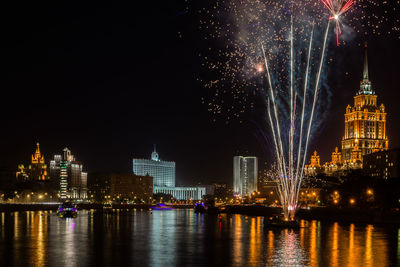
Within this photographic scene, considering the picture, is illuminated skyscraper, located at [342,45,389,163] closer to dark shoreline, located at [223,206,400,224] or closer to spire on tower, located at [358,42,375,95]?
spire on tower, located at [358,42,375,95]

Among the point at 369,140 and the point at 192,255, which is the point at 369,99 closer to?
the point at 369,140

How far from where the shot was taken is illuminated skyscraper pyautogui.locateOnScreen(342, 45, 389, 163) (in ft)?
507

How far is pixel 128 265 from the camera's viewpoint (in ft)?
82.8

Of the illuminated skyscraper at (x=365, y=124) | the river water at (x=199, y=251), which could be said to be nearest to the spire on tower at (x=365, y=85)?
the illuminated skyscraper at (x=365, y=124)

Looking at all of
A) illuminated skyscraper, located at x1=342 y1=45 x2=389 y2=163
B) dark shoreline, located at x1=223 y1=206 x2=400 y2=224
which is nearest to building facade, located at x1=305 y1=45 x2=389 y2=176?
illuminated skyscraper, located at x1=342 y1=45 x2=389 y2=163

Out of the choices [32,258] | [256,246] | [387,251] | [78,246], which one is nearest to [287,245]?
[256,246]

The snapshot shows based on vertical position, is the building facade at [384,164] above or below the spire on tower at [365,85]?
below

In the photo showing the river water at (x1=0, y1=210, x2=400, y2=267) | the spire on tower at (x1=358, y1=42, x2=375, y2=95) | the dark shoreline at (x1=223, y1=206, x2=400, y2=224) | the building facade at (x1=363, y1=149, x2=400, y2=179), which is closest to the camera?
the river water at (x1=0, y1=210, x2=400, y2=267)

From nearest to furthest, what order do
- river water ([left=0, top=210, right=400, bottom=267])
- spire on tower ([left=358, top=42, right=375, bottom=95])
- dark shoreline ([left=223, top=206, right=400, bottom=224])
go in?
river water ([left=0, top=210, right=400, bottom=267]) < dark shoreline ([left=223, top=206, right=400, bottom=224]) < spire on tower ([left=358, top=42, right=375, bottom=95])

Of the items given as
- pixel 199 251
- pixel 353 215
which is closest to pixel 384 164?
pixel 353 215

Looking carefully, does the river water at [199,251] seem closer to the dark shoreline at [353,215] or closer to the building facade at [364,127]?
the dark shoreline at [353,215]

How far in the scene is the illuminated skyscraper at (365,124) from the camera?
15450cm

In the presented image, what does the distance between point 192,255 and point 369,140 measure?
13572 centimetres

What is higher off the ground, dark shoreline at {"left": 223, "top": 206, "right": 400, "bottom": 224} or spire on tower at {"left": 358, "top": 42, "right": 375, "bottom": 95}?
spire on tower at {"left": 358, "top": 42, "right": 375, "bottom": 95}
